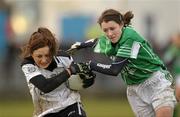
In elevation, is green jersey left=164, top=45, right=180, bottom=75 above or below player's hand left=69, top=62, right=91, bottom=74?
below

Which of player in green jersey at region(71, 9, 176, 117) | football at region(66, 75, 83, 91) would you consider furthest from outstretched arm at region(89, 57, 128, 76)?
football at region(66, 75, 83, 91)

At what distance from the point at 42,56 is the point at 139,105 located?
70.9 inches

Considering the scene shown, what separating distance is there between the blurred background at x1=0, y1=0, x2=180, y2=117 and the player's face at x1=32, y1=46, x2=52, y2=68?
12377mm

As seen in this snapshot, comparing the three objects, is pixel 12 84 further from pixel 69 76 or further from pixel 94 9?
pixel 69 76

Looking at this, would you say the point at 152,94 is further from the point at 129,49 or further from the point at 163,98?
the point at 129,49

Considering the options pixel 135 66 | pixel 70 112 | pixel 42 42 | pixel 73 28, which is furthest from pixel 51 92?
pixel 73 28

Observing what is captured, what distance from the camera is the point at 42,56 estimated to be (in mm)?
10547

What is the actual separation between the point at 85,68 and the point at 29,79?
67 cm

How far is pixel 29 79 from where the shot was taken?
10711 millimetres

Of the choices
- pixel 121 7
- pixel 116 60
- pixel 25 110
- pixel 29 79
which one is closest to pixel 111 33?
pixel 116 60

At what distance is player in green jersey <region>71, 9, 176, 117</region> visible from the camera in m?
11.0

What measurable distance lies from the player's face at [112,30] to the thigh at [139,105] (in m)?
0.94

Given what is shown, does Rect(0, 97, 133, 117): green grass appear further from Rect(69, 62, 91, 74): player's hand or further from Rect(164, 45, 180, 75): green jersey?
Rect(69, 62, 91, 74): player's hand

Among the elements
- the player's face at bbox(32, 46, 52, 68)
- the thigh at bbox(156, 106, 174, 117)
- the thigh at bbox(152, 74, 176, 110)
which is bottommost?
the thigh at bbox(156, 106, 174, 117)
